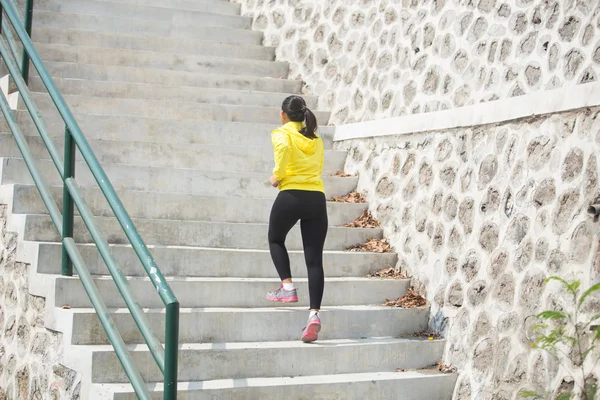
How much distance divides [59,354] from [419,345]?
2.53 m

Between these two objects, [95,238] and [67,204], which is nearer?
[95,238]

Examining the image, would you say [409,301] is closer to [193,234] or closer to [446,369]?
[446,369]

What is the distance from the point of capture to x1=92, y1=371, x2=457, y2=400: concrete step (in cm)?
491

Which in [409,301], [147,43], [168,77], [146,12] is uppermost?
[146,12]

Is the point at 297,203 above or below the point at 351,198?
below

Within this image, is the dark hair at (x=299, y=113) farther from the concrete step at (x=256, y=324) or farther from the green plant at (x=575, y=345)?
the green plant at (x=575, y=345)

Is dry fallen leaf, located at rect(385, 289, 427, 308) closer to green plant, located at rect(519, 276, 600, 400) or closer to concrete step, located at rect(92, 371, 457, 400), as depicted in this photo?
concrete step, located at rect(92, 371, 457, 400)

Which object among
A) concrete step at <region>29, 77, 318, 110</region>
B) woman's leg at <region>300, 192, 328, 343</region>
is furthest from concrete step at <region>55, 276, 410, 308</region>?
concrete step at <region>29, 77, 318, 110</region>

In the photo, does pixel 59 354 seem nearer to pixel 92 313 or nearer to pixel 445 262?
pixel 92 313

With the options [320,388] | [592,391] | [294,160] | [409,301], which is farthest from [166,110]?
[592,391]

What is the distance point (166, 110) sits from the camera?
776 cm

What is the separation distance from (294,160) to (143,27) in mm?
4272

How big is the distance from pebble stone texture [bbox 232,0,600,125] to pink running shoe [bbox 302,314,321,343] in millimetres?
2110

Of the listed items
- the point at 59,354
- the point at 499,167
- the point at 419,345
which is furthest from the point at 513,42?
the point at 59,354
